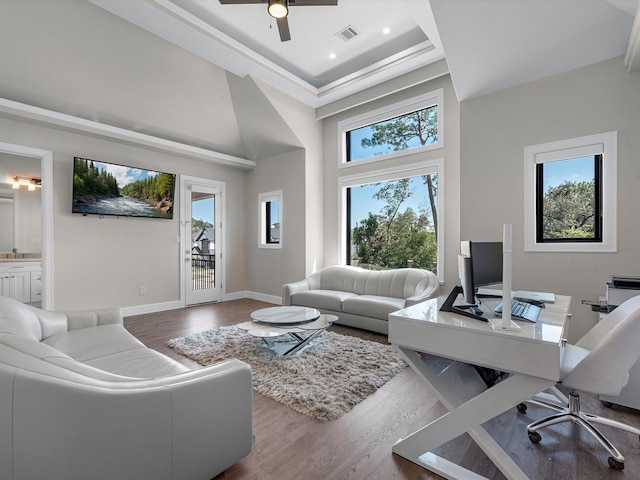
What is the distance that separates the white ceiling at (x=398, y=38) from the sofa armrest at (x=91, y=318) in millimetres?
3177

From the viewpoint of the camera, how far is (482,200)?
350 cm

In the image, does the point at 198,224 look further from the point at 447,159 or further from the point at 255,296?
the point at 447,159

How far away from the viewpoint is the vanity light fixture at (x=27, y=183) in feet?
17.6

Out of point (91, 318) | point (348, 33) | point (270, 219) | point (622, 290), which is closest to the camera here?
point (622, 290)

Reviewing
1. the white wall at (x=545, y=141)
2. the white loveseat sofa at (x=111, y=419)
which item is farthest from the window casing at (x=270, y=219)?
the white loveseat sofa at (x=111, y=419)

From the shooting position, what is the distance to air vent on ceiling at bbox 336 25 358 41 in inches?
147

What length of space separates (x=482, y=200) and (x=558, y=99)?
1.19 metres

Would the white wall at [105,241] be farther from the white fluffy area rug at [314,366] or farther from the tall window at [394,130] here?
the tall window at [394,130]

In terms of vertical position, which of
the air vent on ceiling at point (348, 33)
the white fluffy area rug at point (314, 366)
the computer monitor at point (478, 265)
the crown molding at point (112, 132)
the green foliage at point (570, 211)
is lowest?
the white fluffy area rug at point (314, 366)

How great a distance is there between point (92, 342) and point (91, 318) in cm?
58

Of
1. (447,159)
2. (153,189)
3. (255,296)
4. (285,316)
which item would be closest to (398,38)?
(447,159)

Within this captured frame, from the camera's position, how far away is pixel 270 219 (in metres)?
6.38

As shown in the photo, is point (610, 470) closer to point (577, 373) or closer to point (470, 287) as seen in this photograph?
point (577, 373)

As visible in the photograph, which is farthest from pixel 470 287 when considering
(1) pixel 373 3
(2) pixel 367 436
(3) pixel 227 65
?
(3) pixel 227 65
